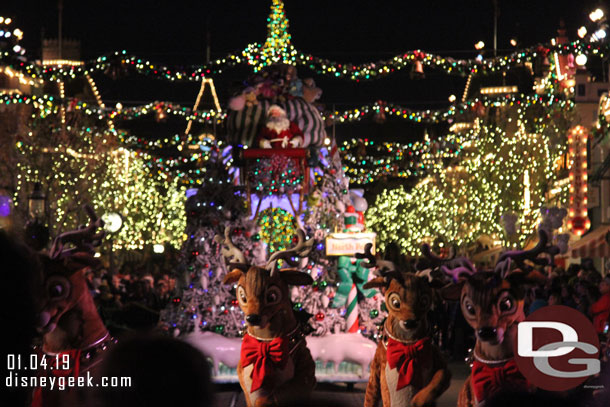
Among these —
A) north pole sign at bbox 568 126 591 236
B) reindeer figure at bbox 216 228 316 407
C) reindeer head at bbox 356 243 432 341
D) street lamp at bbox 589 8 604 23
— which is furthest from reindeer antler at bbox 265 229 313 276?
north pole sign at bbox 568 126 591 236

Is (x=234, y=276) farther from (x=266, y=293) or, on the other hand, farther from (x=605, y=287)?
(x=605, y=287)

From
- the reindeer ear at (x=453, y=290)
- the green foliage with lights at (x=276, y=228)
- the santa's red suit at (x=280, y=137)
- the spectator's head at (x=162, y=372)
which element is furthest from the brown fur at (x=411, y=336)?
the spectator's head at (x=162, y=372)

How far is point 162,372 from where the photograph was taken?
3.38 meters

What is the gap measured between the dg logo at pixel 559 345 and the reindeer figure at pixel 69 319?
3679 mm

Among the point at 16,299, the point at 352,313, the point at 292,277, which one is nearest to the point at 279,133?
the point at 352,313

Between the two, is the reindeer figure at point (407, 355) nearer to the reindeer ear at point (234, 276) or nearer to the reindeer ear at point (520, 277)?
the reindeer ear at point (520, 277)

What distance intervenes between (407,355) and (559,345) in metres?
1.50

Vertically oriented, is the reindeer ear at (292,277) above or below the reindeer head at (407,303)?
above

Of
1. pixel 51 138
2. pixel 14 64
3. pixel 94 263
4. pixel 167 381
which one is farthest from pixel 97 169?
pixel 167 381

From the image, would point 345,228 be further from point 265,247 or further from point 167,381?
point 167,381

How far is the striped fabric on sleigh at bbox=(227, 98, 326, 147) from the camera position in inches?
682

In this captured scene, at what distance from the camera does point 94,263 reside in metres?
10.9

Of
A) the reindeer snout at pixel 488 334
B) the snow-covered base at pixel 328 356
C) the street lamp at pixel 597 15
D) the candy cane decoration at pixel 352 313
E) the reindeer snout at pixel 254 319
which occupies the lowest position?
the snow-covered base at pixel 328 356

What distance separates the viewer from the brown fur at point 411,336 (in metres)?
10.8
